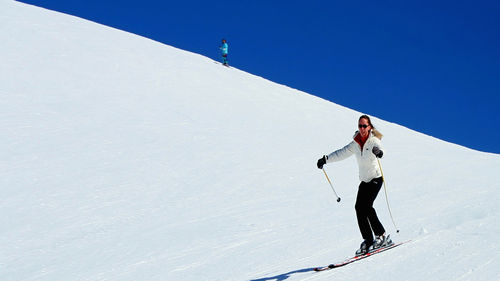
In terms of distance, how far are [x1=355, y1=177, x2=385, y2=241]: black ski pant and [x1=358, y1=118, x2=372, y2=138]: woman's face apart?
1.60 ft

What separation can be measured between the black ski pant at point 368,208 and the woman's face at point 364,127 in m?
0.49

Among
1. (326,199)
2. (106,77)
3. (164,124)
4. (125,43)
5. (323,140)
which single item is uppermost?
(125,43)

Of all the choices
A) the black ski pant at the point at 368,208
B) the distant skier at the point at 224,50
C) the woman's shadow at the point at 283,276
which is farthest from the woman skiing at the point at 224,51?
the woman's shadow at the point at 283,276

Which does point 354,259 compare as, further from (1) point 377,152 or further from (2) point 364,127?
(2) point 364,127

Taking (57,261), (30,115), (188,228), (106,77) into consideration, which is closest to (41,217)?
(57,261)

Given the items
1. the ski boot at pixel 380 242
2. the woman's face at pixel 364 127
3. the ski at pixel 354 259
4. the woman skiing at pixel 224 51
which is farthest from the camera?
the woman skiing at pixel 224 51

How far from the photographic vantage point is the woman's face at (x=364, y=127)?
15.9ft

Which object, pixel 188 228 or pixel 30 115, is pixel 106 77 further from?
pixel 188 228

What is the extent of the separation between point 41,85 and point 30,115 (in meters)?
2.63

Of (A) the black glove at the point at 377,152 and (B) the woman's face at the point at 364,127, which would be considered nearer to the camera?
(A) the black glove at the point at 377,152

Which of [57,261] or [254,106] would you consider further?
[254,106]

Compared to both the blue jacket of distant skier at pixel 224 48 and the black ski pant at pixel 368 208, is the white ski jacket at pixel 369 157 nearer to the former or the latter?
the black ski pant at pixel 368 208

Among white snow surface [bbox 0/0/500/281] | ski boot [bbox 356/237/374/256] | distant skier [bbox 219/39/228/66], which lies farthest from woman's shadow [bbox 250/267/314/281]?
distant skier [bbox 219/39/228/66]

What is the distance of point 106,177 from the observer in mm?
9000
